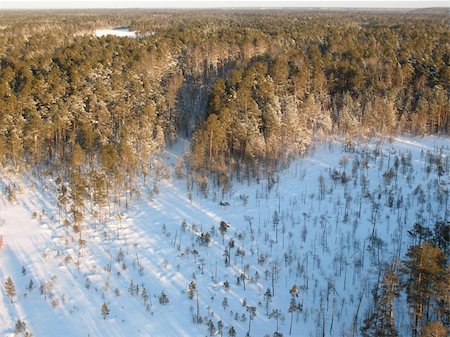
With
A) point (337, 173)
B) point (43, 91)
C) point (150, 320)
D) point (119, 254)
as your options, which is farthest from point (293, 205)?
point (43, 91)

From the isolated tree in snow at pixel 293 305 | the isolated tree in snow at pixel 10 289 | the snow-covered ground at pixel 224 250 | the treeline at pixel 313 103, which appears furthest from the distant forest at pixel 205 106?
the isolated tree in snow at pixel 293 305

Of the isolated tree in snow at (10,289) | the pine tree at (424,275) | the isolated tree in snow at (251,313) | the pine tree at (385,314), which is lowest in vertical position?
the isolated tree in snow at (251,313)

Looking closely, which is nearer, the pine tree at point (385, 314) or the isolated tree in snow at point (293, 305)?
the pine tree at point (385, 314)

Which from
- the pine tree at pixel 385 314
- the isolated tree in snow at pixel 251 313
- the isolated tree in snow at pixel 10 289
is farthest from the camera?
the isolated tree in snow at pixel 10 289

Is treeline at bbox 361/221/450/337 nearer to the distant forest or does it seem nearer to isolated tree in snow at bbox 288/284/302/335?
isolated tree in snow at bbox 288/284/302/335

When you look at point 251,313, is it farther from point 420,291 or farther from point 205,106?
point 205,106

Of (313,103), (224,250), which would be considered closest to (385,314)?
(224,250)

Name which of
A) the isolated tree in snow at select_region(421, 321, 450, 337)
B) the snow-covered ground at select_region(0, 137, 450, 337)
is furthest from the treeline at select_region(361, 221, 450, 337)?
the snow-covered ground at select_region(0, 137, 450, 337)

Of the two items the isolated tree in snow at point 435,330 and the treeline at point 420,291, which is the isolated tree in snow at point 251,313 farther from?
the isolated tree in snow at point 435,330

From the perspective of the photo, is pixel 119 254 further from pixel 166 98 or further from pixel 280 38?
pixel 280 38
